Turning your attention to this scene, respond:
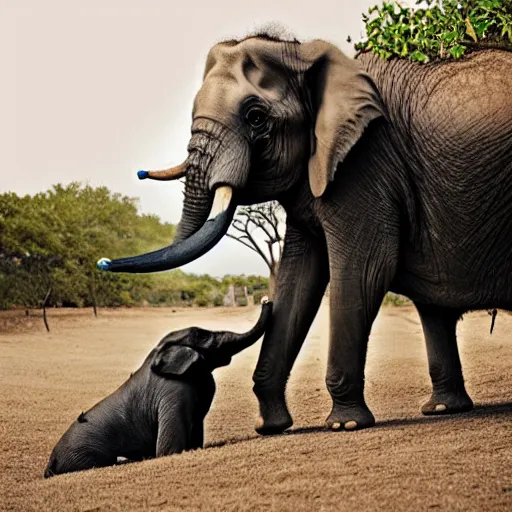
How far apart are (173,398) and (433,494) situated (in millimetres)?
2596

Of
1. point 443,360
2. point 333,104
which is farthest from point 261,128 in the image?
point 443,360

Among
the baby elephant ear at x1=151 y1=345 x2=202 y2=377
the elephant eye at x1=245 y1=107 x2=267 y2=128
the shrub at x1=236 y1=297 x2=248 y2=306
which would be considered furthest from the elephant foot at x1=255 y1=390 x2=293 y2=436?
the shrub at x1=236 y1=297 x2=248 y2=306

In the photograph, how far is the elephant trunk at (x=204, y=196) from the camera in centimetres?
741

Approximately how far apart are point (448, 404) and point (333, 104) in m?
2.91

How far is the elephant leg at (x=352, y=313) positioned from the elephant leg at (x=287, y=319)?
0.50 m

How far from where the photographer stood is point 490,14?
27.9ft

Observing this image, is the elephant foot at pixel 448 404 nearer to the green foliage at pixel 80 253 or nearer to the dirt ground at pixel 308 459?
the dirt ground at pixel 308 459

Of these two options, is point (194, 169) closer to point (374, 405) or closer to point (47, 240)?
point (374, 405)

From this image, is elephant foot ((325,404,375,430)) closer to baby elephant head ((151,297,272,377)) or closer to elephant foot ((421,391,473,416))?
baby elephant head ((151,297,272,377))

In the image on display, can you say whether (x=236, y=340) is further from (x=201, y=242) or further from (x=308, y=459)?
(x=308, y=459)

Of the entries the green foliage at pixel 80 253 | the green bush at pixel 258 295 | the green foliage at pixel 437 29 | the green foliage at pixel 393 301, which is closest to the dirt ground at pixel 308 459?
the green foliage at pixel 437 29

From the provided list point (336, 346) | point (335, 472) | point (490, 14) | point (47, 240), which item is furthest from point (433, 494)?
point (47, 240)

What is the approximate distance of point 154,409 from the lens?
7.48 m

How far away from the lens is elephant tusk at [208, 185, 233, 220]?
293 inches
